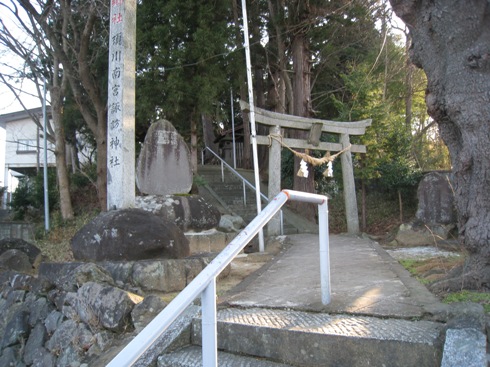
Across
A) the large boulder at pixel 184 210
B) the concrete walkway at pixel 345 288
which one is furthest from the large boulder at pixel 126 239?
the large boulder at pixel 184 210

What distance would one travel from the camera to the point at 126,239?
485 cm

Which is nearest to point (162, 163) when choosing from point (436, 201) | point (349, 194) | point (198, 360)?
point (349, 194)

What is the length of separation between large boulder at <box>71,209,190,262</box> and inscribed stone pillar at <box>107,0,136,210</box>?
0.73 m

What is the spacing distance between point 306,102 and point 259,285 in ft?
30.4

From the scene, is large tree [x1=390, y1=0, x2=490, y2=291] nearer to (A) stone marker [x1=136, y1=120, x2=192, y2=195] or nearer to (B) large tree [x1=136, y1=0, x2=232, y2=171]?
(A) stone marker [x1=136, y1=120, x2=192, y2=195]

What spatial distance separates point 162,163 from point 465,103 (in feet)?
17.4

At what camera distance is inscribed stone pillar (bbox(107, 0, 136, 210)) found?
19.1 ft

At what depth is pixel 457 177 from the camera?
154 inches

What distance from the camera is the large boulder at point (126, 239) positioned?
4844 millimetres

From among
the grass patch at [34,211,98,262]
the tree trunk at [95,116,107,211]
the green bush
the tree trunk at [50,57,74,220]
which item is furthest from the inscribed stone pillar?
the green bush

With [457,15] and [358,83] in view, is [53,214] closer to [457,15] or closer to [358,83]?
[358,83]

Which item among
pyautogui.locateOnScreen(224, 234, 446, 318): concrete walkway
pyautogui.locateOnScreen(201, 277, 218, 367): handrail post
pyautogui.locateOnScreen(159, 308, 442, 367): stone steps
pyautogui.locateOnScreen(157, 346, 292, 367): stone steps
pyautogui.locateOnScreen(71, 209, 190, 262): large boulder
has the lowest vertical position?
pyautogui.locateOnScreen(157, 346, 292, 367): stone steps

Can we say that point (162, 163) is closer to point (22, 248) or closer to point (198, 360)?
point (22, 248)

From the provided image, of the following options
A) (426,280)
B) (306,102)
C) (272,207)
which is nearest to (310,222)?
(306,102)
